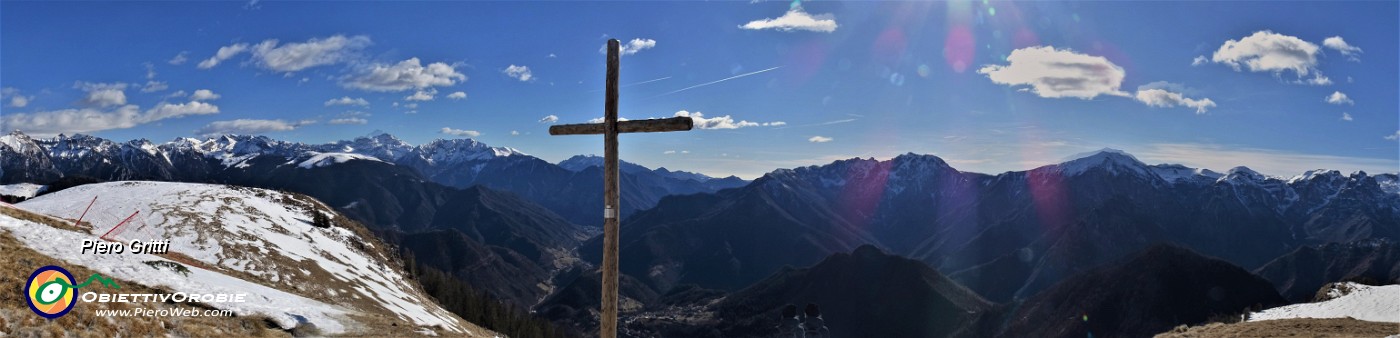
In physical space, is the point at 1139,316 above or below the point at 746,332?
above

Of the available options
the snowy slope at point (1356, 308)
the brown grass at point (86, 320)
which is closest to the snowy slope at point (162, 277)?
the brown grass at point (86, 320)

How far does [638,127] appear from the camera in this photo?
1631 cm

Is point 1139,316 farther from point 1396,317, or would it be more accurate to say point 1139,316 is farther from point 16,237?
point 16,237

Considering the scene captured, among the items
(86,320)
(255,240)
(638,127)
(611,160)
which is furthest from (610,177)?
(255,240)

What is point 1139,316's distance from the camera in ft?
523

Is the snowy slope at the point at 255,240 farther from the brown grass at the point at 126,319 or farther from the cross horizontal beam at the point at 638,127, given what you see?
the cross horizontal beam at the point at 638,127

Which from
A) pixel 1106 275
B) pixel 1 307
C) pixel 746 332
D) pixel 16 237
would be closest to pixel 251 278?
pixel 16 237

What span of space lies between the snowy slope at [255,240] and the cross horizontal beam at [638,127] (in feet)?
94.6

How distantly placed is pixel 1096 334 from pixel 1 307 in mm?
182498

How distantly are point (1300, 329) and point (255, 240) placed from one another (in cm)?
7245

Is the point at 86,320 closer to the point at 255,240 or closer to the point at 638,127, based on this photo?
Result: the point at 638,127

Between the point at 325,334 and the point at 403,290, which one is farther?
the point at 403,290

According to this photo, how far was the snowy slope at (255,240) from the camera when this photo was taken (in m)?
44.6

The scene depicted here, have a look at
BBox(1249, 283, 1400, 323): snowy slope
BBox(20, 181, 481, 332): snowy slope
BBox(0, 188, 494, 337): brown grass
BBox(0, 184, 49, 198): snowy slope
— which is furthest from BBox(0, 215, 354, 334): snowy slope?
BBox(1249, 283, 1400, 323): snowy slope
